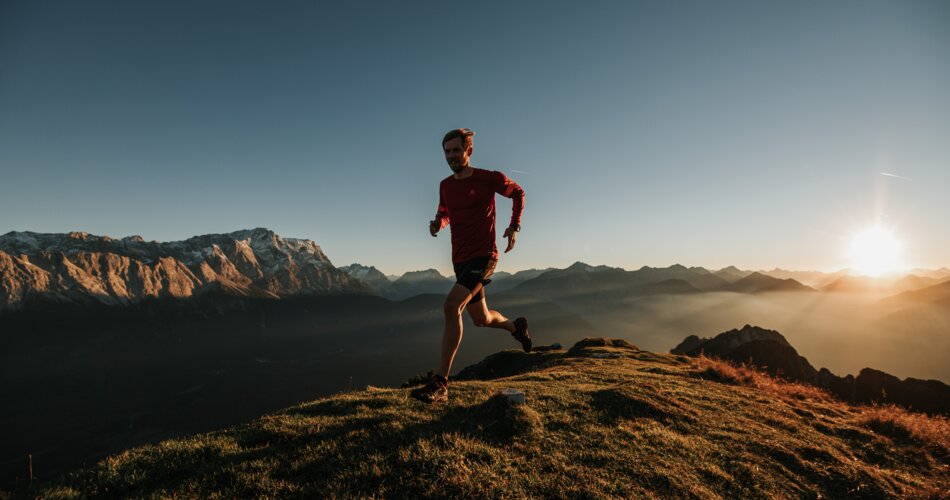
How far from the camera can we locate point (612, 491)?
Result: 4.70 m

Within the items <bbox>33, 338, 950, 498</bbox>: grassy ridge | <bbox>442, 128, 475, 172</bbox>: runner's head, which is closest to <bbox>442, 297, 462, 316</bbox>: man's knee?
<bbox>33, 338, 950, 498</bbox>: grassy ridge

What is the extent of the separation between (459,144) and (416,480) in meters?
5.37

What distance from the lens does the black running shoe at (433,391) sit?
6867 millimetres

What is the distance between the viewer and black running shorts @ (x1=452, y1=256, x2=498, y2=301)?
22.9 feet

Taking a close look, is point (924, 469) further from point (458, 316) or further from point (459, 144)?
point (459, 144)

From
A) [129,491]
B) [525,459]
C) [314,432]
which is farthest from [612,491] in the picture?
[129,491]

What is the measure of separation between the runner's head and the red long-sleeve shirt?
0.33 meters

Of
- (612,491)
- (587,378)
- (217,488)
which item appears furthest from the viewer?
(587,378)

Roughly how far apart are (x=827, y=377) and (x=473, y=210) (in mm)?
77425

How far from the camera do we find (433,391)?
7.00m

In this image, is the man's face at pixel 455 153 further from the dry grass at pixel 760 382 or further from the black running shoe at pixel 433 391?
the dry grass at pixel 760 382

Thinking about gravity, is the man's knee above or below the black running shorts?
below

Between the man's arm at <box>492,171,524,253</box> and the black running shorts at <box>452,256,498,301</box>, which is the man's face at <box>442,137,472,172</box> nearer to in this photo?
the man's arm at <box>492,171,524,253</box>

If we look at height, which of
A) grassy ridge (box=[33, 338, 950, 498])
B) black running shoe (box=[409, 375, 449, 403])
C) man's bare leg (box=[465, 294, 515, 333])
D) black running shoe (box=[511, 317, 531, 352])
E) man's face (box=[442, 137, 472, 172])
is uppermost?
man's face (box=[442, 137, 472, 172])
